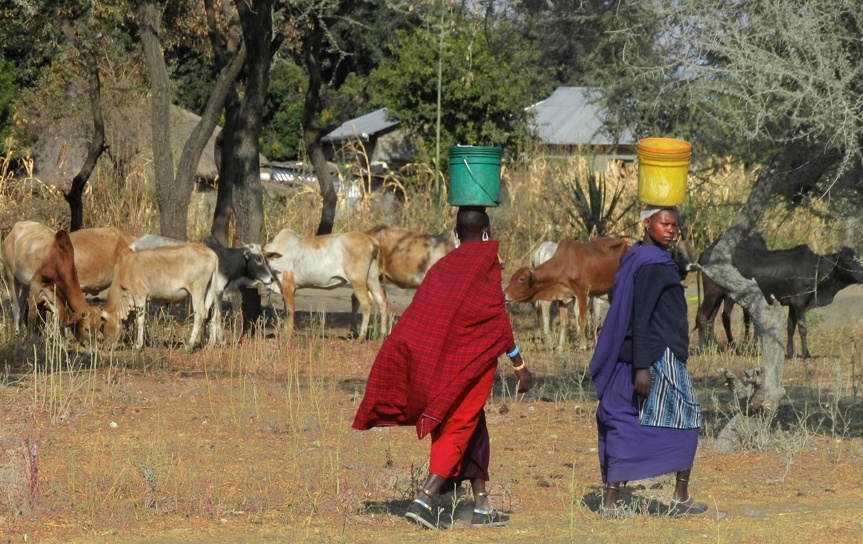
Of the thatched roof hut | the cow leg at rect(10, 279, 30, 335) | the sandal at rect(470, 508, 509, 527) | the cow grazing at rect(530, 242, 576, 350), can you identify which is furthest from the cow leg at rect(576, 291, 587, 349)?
the thatched roof hut

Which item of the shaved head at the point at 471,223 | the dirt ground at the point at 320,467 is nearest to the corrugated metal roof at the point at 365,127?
the dirt ground at the point at 320,467

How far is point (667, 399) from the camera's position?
22.1ft

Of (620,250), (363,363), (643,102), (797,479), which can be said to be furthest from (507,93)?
(797,479)

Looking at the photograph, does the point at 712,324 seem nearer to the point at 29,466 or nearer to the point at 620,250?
the point at 620,250

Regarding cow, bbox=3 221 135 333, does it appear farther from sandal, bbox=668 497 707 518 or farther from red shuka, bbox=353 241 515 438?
sandal, bbox=668 497 707 518

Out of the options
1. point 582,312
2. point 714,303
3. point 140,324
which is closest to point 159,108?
point 140,324

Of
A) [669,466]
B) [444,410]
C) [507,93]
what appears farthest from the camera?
[507,93]

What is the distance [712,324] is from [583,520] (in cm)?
894

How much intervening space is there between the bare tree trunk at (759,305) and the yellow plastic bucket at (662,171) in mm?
1581

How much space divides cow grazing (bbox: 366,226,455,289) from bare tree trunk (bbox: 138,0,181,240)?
269 centimetres

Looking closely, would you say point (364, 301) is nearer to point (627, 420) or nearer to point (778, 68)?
point (778, 68)

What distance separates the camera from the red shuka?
6.45 metres

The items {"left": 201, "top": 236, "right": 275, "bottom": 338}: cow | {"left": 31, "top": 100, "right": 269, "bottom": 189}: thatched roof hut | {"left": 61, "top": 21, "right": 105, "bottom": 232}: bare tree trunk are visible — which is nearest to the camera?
{"left": 201, "top": 236, "right": 275, "bottom": 338}: cow

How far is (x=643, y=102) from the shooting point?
→ 9.43 m
